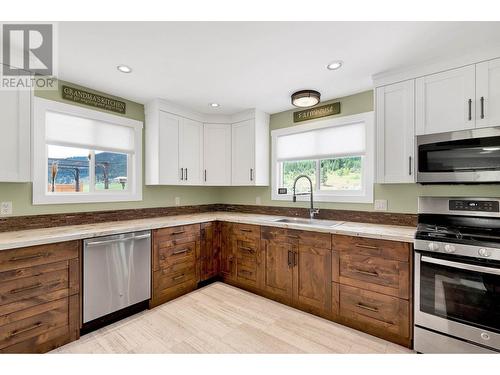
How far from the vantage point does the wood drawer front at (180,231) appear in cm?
283

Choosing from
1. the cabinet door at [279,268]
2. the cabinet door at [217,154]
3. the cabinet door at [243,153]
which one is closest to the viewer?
the cabinet door at [279,268]

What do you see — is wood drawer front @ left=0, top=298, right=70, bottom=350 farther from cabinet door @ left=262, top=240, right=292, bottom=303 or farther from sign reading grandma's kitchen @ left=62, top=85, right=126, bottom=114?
sign reading grandma's kitchen @ left=62, top=85, right=126, bottom=114

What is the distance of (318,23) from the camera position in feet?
5.66

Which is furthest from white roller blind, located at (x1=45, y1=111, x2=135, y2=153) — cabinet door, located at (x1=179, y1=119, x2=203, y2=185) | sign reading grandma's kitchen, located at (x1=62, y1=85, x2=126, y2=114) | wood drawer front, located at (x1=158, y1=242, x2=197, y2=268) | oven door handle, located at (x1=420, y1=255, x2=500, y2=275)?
oven door handle, located at (x1=420, y1=255, x2=500, y2=275)

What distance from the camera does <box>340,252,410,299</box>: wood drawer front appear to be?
6.79 ft

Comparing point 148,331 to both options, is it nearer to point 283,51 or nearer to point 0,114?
point 0,114

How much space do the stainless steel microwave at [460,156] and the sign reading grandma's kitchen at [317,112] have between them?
1.16 m

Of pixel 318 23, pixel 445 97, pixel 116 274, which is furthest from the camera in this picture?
pixel 116 274

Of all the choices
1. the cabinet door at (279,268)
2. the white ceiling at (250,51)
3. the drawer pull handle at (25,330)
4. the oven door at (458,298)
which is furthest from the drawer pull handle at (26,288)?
the oven door at (458,298)

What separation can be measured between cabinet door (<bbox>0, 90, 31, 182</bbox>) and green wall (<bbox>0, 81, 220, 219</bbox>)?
1.18 ft

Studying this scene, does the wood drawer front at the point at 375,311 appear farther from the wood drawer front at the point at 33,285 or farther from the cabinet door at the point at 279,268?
the wood drawer front at the point at 33,285
